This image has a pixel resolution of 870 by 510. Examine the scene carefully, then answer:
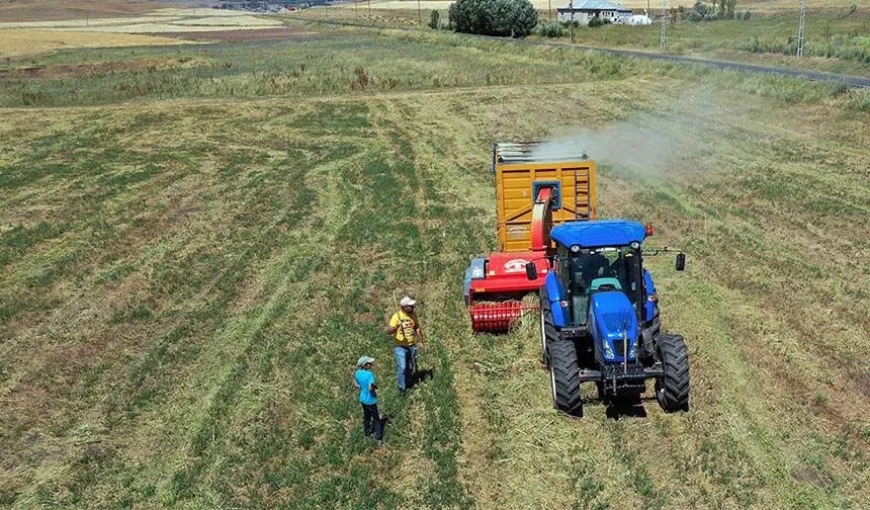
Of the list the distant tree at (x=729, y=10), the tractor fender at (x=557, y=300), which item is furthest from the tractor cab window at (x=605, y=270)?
the distant tree at (x=729, y=10)

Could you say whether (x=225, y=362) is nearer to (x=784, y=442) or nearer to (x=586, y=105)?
(x=784, y=442)

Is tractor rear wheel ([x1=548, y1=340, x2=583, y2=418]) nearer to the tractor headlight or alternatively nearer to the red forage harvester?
the tractor headlight

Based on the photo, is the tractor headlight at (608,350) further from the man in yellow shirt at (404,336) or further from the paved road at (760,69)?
the paved road at (760,69)

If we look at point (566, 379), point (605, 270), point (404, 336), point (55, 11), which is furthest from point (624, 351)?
point (55, 11)

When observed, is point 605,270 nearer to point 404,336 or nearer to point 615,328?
point 615,328

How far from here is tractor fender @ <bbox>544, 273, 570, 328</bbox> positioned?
11.3m

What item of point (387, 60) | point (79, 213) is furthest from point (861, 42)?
point (79, 213)

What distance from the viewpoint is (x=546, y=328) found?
11.7m

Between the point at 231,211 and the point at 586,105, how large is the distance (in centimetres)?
2288

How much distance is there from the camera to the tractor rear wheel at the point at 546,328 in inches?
448

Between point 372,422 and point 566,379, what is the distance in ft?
9.09

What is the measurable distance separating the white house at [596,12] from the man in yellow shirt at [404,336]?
10958cm

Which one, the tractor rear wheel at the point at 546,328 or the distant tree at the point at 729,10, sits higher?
the distant tree at the point at 729,10

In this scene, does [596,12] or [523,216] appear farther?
[596,12]
